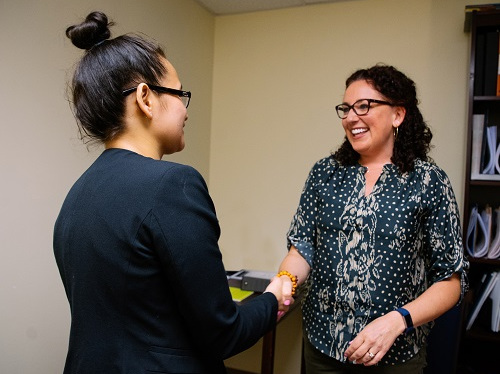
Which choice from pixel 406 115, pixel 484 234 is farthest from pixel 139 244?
pixel 484 234

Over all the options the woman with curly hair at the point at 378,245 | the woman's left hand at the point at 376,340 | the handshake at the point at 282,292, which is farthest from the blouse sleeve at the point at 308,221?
the woman's left hand at the point at 376,340

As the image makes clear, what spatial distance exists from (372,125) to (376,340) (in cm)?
69

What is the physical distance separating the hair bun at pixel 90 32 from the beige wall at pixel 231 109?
72 cm

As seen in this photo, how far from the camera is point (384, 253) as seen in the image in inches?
50.2

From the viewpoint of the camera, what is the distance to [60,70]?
66.9 inches

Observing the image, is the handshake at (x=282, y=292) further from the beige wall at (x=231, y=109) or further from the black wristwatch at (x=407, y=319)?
the beige wall at (x=231, y=109)

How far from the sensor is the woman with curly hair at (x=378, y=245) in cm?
124

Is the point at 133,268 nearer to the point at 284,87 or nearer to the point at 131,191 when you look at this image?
the point at 131,191

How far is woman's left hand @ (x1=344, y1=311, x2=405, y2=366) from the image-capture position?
1.12 m

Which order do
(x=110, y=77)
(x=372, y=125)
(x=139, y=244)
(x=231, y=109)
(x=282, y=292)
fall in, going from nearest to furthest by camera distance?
1. (x=139, y=244)
2. (x=110, y=77)
3. (x=282, y=292)
4. (x=372, y=125)
5. (x=231, y=109)

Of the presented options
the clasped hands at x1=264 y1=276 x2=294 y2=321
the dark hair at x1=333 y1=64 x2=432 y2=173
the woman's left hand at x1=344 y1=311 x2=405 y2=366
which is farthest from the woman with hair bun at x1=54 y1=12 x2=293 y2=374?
the dark hair at x1=333 y1=64 x2=432 y2=173

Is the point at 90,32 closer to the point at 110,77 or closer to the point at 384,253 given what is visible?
the point at 110,77

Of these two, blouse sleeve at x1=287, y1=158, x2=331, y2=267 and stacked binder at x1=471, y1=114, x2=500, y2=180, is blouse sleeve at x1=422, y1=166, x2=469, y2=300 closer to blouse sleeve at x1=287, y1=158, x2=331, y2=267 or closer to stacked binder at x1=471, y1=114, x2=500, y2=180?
blouse sleeve at x1=287, y1=158, x2=331, y2=267

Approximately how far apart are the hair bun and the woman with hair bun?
0.04 metres
